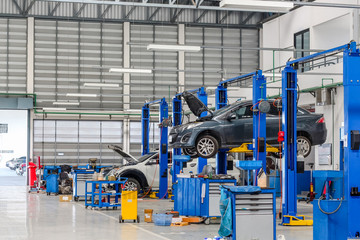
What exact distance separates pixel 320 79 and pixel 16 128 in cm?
1513

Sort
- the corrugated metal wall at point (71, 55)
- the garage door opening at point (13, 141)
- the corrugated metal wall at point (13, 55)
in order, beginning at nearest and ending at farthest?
1. the corrugated metal wall at point (13, 55)
2. the corrugated metal wall at point (71, 55)
3. the garage door opening at point (13, 141)

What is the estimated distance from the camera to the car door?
1401 centimetres

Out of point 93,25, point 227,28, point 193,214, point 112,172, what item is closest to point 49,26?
point 93,25

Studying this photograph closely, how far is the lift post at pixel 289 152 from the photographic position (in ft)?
37.2

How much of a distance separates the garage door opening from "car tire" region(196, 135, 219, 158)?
16.4m

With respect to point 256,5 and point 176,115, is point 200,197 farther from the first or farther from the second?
point 176,115

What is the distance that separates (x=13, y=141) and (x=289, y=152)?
68.3ft

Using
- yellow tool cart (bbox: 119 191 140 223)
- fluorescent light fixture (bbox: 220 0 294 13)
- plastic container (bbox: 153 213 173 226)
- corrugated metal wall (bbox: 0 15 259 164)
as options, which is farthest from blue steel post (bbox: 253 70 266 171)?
corrugated metal wall (bbox: 0 15 259 164)

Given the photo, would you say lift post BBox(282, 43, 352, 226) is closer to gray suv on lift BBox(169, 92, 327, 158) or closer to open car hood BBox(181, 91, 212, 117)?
gray suv on lift BBox(169, 92, 327, 158)

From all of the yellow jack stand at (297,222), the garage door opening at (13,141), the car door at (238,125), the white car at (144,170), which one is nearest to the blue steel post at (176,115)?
the white car at (144,170)

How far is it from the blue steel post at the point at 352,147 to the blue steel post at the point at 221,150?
18.8 feet

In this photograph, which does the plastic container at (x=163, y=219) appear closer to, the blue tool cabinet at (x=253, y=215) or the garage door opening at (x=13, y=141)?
the blue tool cabinet at (x=253, y=215)

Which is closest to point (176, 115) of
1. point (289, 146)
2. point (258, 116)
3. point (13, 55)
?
point (258, 116)

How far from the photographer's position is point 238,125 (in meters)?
14.0
